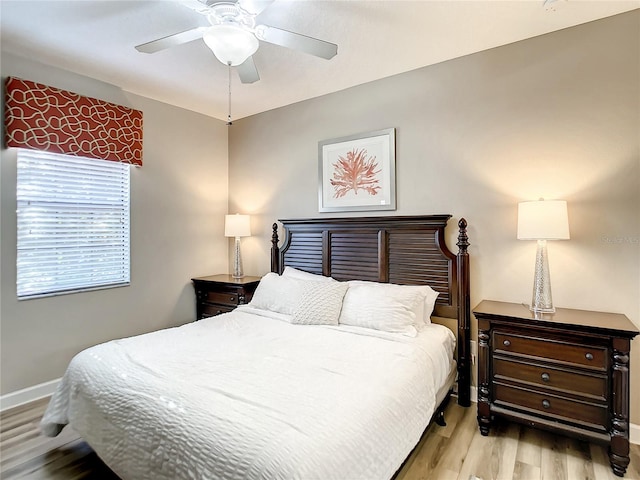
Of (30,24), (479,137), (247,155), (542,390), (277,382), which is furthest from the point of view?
(247,155)

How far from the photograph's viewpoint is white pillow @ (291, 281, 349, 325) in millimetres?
2656

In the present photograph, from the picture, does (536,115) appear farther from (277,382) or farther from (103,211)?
(103,211)

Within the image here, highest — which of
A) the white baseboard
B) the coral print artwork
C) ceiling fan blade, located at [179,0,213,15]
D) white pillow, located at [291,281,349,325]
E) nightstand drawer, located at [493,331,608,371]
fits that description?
ceiling fan blade, located at [179,0,213,15]

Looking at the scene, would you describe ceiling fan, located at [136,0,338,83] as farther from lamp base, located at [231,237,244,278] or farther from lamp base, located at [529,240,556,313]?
lamp base, located at [231,237,244,278]

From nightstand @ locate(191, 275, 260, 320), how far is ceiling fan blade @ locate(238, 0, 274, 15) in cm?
243

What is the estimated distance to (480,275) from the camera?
2.73 m

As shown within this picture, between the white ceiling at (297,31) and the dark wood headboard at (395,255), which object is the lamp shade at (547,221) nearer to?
the dark wood headboard at (395,255)

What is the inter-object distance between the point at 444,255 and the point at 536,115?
121 centimetres

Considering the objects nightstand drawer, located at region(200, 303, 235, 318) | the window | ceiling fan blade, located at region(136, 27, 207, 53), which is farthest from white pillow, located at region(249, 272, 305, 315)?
ceiling fan blade, located at region(136, 27, 207, 53)

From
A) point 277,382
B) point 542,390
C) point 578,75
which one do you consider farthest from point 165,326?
point 578,75

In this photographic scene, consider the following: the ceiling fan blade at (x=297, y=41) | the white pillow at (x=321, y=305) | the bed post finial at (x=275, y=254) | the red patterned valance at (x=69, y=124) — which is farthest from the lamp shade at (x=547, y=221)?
the red patterned valance at (x=69, y=124)

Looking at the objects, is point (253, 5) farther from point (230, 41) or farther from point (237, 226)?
point (237, 226)

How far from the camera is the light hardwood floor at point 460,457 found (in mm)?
1910

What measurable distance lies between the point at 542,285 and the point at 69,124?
153 inches
